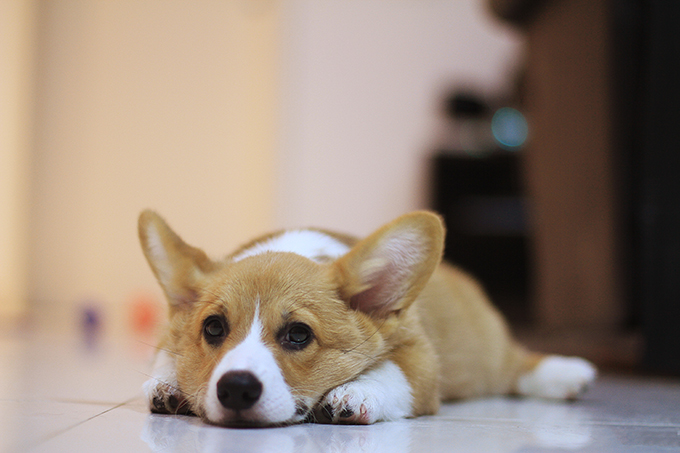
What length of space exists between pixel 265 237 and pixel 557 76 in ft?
5.12

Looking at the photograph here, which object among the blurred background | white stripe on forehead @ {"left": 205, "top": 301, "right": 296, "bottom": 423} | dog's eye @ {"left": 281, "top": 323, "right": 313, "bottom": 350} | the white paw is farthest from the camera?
the blurred background

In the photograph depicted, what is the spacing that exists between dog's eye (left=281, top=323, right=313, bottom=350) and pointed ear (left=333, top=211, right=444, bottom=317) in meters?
0.13

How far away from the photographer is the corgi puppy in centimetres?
110

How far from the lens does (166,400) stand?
1.24 metres

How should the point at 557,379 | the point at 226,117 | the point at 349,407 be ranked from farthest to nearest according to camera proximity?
the point at 226,117
the point at 557,379
the point at 349,407

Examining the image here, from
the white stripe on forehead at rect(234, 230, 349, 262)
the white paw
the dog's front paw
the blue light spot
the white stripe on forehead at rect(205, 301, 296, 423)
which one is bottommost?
the white paw

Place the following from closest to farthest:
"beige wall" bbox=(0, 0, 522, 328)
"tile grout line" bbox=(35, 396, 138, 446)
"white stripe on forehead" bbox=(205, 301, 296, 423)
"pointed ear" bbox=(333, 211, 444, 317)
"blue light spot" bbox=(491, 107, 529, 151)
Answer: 1. "tile grout line" bbox=(35, 396, 138, 446)
2. "white stripe on forehead" bbox=(205, 301, 296, 423)
3. "pointed ear" bbox=(333, 211, 444, 317)
4. "blue light spot" bbox=(491, 107, 529, 151)
5. "beige wall" bbox=(0, 0, 522, 328)

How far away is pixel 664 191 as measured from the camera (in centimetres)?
190

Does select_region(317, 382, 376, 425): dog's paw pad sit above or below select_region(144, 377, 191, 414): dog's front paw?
above

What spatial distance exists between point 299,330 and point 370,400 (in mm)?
190

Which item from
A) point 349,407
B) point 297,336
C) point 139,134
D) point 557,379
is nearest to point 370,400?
point 349,407

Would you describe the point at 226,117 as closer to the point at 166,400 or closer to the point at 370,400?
the point at 166,400

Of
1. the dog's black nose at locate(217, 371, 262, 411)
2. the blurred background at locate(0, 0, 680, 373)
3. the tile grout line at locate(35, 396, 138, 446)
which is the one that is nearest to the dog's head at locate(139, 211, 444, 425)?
the dog's black nose at locate(217, 371, 262, 411)

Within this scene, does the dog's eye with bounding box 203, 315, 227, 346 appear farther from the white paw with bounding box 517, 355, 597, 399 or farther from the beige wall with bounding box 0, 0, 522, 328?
the beige wall with bounding box 0, 0, 522, 328
